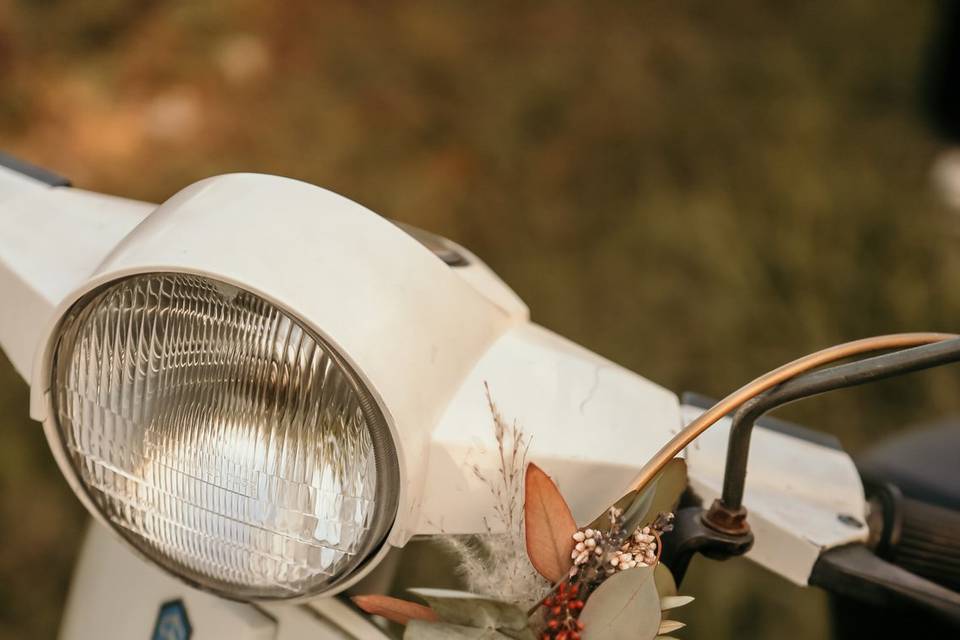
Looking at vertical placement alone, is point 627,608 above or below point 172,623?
above

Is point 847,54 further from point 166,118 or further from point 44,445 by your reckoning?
point 44,445

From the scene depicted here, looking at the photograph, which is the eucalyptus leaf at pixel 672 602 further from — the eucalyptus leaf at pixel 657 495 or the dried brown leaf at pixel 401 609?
the dried brown leaf at pixel 401 609

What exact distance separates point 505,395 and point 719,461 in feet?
0.82

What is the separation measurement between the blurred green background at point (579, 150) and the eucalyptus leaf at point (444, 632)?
1612mm

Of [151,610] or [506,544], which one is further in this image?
[151,610]

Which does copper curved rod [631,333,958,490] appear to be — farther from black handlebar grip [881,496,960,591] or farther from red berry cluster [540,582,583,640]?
black handlebar grip [881,496,960,591]

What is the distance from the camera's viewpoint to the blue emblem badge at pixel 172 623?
896mm

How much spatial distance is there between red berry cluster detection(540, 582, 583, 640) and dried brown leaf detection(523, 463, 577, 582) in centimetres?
1

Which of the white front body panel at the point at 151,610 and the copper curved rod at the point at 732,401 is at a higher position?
the copper curved rod at the point at 732,401

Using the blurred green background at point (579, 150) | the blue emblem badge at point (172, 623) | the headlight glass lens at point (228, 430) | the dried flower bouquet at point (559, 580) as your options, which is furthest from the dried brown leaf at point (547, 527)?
the blurred green background at point (579, 150)

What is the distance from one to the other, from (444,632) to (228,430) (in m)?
0.23

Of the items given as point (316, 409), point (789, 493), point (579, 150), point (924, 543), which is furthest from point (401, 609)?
point (579, 150)

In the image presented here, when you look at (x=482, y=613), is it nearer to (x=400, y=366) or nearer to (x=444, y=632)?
(x=444, y=632)

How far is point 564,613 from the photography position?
699mm
